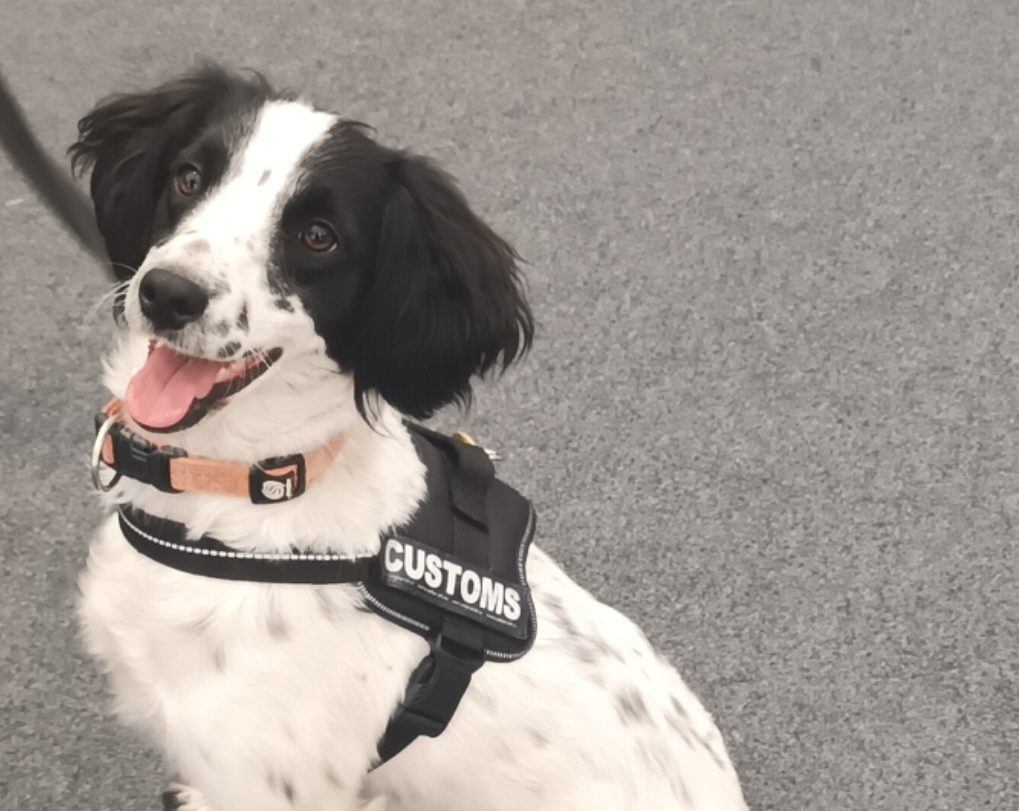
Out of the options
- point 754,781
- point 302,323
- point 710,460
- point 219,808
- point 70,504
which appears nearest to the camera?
point 302,323

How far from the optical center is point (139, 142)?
51.7 inches

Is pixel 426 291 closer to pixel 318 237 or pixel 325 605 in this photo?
pixel 318 237

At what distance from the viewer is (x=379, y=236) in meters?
1.26

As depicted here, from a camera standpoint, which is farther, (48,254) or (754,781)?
Answer: (48,254)

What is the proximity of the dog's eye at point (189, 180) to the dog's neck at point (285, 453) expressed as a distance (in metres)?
0.17

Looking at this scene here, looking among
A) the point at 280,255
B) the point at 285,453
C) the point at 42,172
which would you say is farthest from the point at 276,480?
the point at 42,172

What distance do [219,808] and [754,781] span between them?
36.5 inches

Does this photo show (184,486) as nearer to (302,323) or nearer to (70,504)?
(302,323)

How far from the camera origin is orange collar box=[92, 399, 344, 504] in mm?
1247

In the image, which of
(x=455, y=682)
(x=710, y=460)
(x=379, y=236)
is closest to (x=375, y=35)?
(x=710, y=460)

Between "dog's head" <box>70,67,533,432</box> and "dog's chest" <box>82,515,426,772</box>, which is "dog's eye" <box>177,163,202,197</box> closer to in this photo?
"dog's head" <box>70,67,533,432</box>

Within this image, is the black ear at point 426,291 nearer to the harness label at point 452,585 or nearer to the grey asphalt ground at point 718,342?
the harness label at point 452,585

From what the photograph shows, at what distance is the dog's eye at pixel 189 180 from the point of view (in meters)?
1.23

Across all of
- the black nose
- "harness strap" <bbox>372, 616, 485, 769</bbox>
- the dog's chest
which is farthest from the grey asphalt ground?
the black nose
